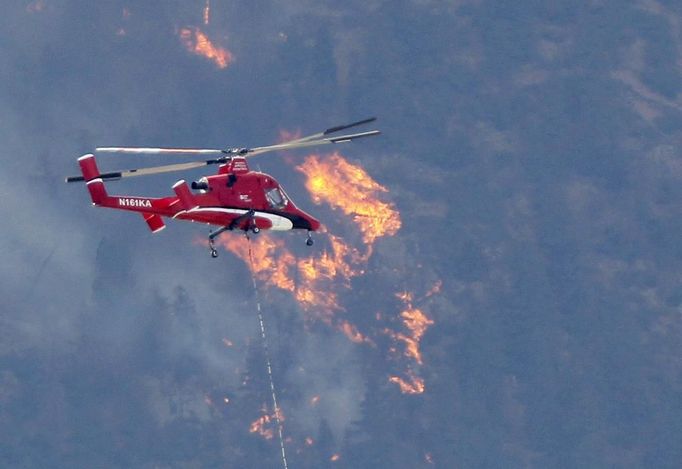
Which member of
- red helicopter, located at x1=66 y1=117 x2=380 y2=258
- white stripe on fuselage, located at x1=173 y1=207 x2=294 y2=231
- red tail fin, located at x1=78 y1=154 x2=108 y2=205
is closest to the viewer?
red tail fin, located at x1=78 y1=154 x2=108 y2=205

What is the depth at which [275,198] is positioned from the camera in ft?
555

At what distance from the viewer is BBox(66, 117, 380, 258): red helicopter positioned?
528 feet

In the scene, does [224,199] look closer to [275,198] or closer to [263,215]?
[263,215]

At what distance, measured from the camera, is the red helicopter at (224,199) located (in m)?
161

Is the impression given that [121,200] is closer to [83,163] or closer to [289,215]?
[83,163]

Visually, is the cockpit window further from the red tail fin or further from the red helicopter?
the red tail fin

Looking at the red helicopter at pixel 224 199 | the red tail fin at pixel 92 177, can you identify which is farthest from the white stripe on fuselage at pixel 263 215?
the red tail fin at pixel 92 177

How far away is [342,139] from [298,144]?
167 inches

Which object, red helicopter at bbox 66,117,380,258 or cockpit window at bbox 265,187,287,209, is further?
cockpit window at bbox 265,187,287,209

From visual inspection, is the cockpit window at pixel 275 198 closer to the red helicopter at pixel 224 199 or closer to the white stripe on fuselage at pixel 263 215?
the red helicopter at pixel 224 199

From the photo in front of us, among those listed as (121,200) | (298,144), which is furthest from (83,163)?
(298,144)

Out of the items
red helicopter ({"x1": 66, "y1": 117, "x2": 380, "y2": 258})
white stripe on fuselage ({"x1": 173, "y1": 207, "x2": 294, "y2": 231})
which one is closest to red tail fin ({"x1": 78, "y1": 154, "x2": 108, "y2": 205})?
red helicopter ({"x1": 66, "y1": 117, "x2": 380, "y2": 258})

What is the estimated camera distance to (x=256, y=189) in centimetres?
16738

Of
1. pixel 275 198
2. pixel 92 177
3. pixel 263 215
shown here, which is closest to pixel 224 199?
pixel 263 215
